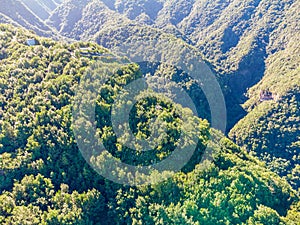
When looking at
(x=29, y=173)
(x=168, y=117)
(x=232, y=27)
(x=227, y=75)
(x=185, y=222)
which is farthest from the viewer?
(x=232, y=27)

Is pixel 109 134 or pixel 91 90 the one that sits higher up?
pixel 91 90

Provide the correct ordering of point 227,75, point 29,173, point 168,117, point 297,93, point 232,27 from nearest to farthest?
point 29,173
point 168,117
point 297,93
point 227,75
point 232,27

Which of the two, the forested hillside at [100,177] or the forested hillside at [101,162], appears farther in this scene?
the forested hillside at [101,162]

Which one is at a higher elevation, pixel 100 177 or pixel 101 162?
pixel 101 162

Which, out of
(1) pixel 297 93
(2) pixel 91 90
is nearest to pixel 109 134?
(2) pixel 91 90

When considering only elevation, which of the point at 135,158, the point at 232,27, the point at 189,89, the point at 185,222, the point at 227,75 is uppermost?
the point at 232,27

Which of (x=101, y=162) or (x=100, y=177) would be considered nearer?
(x=101, y=162)

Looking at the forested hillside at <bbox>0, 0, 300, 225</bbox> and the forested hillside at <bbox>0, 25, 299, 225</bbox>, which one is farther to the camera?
the forested hillside at <bbox>0, 0, 300, 225</bbox>

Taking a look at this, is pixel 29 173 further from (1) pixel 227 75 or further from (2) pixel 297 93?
(1) pixel 227 75
